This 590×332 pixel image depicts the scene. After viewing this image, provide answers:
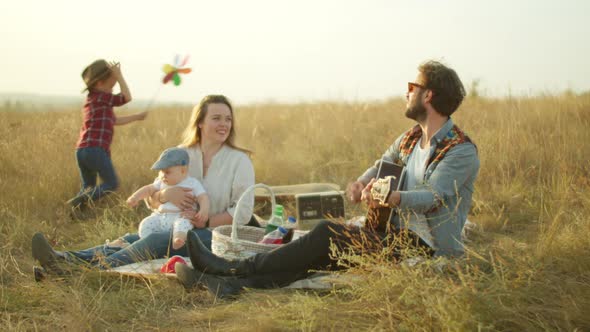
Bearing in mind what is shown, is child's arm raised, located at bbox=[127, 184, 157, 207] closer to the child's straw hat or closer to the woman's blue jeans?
the woman's blue jeans

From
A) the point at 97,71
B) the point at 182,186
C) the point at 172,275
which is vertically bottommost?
the point at 172,275

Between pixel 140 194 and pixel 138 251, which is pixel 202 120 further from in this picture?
pixel 138 251

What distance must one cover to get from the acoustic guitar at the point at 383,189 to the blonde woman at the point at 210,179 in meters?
1.03

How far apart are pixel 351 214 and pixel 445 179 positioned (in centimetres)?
241

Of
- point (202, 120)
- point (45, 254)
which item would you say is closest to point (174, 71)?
point (202, 120)

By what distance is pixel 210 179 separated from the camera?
487cm

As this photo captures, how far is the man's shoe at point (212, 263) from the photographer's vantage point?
377 cm

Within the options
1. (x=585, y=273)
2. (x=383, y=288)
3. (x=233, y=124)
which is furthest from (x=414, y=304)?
(x=233, y=124)

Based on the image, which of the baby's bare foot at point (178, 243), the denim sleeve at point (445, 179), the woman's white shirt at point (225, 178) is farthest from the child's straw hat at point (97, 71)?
the denim sleeve at point (445, 179)

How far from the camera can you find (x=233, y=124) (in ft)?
16.5

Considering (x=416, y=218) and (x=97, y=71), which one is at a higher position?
(x=97, y=71)

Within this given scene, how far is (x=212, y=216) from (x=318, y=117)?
5098 millimetres

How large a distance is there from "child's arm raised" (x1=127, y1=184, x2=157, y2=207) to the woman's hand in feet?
0.32

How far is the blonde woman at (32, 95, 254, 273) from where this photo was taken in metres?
4.43
